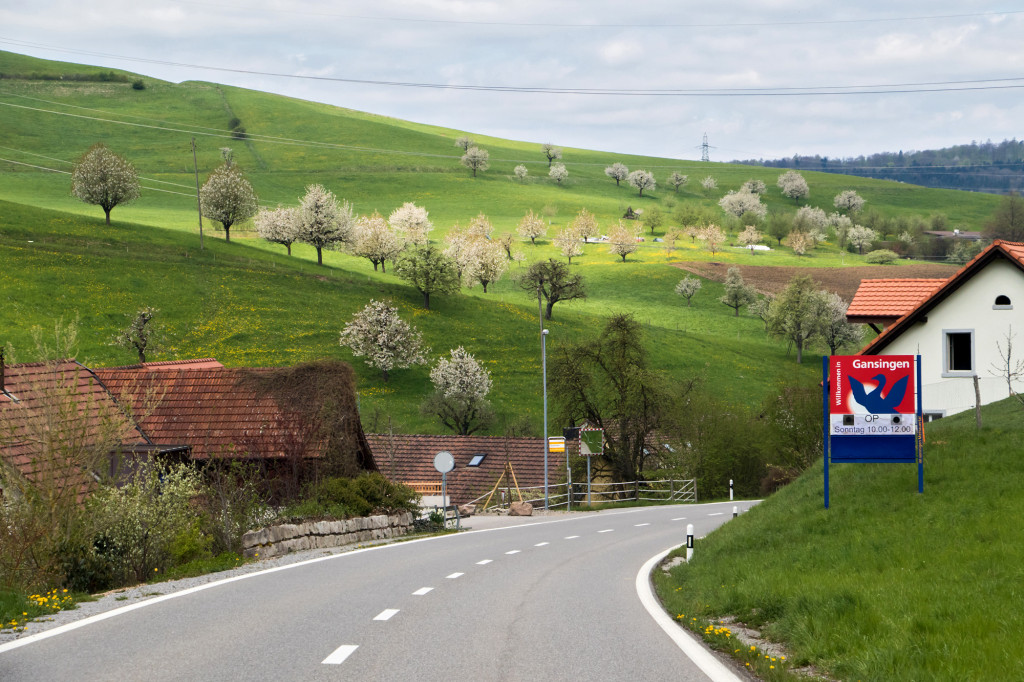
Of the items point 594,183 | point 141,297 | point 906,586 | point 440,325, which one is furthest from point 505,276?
point 906,586

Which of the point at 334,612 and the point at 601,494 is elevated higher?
the point at 334,612

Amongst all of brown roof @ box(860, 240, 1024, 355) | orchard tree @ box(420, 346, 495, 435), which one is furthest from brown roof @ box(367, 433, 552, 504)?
brown roof @ box(860, 240, 1024, 355)

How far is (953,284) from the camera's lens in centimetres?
3041

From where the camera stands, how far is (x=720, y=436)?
53.5 meters

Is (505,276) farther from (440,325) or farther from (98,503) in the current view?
(98,503)

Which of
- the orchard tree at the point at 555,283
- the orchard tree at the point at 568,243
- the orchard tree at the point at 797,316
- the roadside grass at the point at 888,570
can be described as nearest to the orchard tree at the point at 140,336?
the orchard tree at the point at 555,283

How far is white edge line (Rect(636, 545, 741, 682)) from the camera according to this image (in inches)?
304

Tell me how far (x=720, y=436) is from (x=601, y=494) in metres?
7.93

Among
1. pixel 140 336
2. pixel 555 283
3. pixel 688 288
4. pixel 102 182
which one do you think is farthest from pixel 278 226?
pixel 688 288

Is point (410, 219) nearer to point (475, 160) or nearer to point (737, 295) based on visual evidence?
point (737, 295)

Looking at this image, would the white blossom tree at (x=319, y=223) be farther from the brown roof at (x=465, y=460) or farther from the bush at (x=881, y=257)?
the bush at (x=881, y=257)

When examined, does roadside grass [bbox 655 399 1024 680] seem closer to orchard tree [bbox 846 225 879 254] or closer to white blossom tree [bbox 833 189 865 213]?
orchard tree [bbox 846 225 879 254]

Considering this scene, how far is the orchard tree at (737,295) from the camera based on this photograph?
102625 mm

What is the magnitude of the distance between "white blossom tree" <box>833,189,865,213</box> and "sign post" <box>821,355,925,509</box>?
178 m
